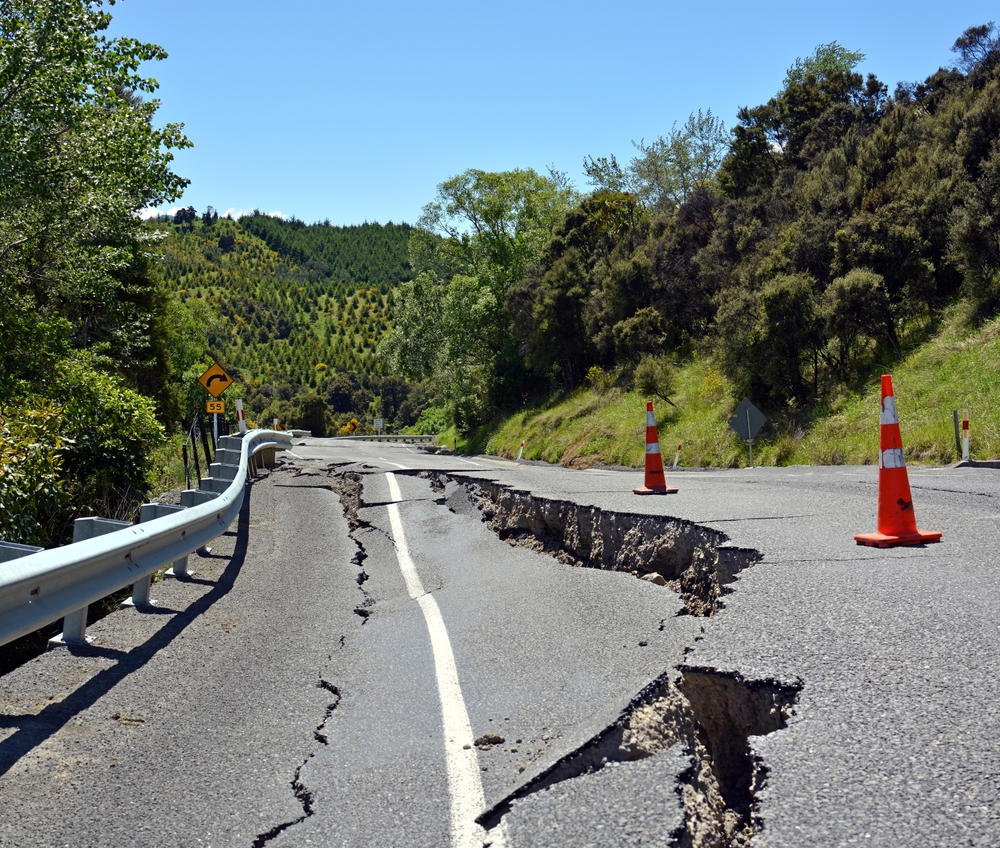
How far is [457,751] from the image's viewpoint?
148 inches

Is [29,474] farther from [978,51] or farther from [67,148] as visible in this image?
[978,51]

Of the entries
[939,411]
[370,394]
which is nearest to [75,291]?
[939,411]

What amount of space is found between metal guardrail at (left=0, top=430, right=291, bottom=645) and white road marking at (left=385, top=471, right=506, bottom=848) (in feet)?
6.07

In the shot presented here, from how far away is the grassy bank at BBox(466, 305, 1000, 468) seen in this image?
62.3 ft

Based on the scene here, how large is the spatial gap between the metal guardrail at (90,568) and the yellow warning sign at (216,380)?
37.6 feet

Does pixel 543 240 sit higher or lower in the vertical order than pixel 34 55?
higher

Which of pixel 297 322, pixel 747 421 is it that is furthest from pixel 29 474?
pixel 297 322

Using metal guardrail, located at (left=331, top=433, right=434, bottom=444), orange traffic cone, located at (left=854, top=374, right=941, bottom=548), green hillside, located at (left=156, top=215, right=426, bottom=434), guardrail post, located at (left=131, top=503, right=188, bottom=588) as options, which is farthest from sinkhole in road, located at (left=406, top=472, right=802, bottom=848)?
green hillside, located at (left=156, top=215, right=426, bottom=434)

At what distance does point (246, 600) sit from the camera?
7.18 m

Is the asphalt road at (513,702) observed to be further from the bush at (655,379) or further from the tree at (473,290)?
the tree at (473,290)

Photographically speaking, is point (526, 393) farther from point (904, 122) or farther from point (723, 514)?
point (723, 514)

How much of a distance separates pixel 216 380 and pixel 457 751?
1693cm

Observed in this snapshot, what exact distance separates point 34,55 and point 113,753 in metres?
12.9

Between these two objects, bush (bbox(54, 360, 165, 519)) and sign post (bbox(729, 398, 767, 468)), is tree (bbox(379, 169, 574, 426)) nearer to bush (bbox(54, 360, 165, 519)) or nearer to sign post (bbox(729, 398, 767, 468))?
sign post (bbox(729, 398, 767, 468))
